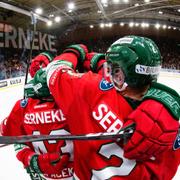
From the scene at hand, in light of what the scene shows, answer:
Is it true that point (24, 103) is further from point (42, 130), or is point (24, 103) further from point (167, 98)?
point (167, 98)

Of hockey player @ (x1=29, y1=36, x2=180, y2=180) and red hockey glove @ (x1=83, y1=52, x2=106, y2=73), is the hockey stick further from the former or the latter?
red hockey glove @ (x1=83, y1=52, x2=106, y2=73)

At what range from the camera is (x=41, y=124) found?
1184 mm

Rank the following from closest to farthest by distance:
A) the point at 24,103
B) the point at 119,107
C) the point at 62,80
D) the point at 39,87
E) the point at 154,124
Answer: the point at 154,124 < the point at 119,107 < the point at 62,80 < the point at 39,87 < the point at 24,103

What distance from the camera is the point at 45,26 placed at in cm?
1853

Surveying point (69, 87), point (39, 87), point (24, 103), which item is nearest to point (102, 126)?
point (69, 87)

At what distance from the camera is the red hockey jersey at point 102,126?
2.71 feet

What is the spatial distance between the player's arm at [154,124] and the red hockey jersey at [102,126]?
0.25 feet

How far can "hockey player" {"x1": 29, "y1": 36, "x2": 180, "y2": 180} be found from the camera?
2.59 feet

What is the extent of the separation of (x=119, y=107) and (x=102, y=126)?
7 centimetres

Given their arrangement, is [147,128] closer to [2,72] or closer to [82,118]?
[82,118]

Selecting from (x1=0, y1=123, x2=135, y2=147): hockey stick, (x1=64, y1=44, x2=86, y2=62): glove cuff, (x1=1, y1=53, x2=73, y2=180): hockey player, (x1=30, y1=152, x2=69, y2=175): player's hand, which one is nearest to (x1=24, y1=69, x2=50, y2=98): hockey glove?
(x1=1, y1=53, x2=73, y2=180): hockey player

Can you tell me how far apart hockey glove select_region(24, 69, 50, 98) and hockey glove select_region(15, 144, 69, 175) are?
0.24 metres

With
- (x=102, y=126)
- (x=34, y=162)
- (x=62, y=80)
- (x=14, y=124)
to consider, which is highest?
(x=62, y=80)

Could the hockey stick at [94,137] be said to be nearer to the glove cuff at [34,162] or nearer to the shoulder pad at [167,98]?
the shoulder pad at [167,98]
